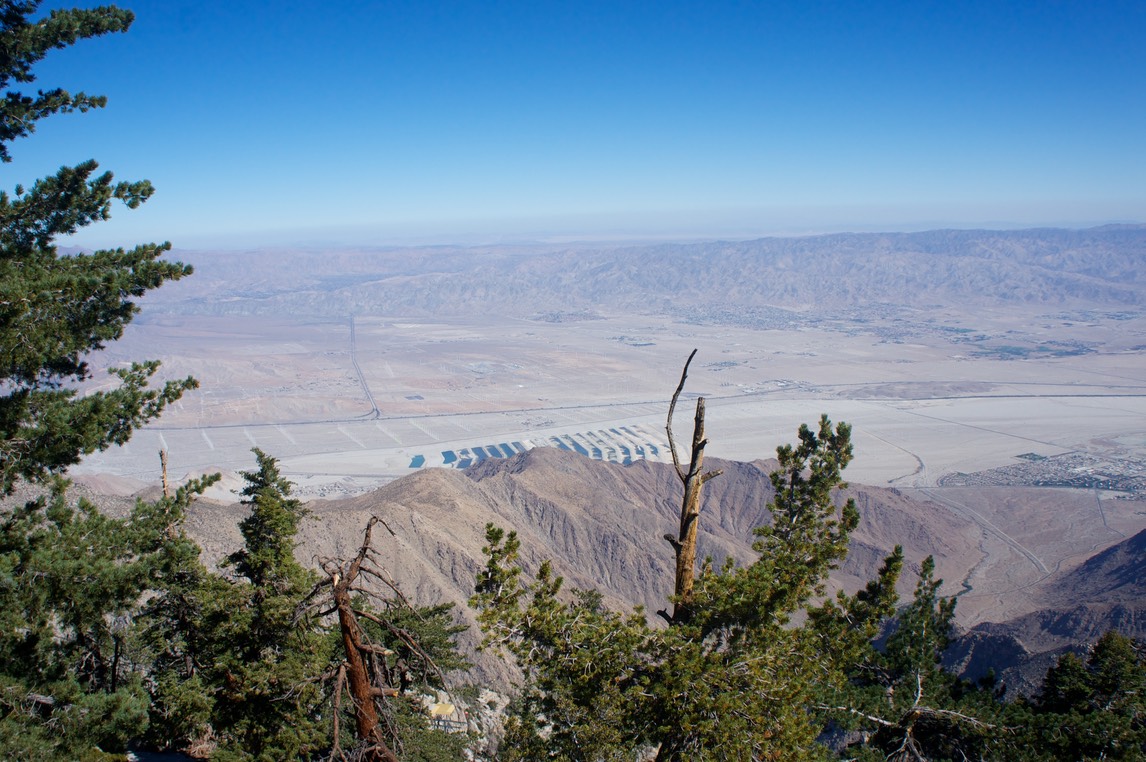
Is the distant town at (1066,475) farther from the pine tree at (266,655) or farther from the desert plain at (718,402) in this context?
the pine tree at (266,655)

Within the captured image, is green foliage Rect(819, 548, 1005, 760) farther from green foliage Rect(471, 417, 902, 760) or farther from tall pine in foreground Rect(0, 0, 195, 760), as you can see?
tall pine in foreground Rect(0, 0, 195, 760)

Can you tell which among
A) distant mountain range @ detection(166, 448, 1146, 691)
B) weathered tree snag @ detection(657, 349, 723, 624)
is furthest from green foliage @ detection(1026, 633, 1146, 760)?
distant mountain range @ detection(166, 448, 1146, 691)

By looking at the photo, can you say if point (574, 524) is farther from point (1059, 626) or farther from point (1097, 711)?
point (1097, 711)

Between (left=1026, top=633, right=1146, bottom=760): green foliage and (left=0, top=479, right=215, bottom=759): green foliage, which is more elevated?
(left=0, top=479, right=215, bottom=759): green foliage

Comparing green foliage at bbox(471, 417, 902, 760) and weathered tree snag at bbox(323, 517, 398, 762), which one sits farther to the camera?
green foliage at bbox(471, 417, 902, 760)

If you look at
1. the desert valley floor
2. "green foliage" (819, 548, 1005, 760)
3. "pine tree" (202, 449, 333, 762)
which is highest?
"pine tree" (202, 449, 333, 762)

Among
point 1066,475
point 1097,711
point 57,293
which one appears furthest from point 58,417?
point 1066,475

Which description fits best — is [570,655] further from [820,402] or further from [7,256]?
[820,402]

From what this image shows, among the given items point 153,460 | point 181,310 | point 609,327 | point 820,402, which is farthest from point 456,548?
point 181,310

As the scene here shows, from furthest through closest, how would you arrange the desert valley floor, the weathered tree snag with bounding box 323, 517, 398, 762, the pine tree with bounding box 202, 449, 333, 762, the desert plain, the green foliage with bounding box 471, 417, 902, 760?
the desert valley floor < the desert plain < the pine tree with bounding box 202, 449, 333, 762 < the green foliage with bounding box 471, 417, 902, 760 < the weathered tree snag with bounding box 323, 517, 398, 762
